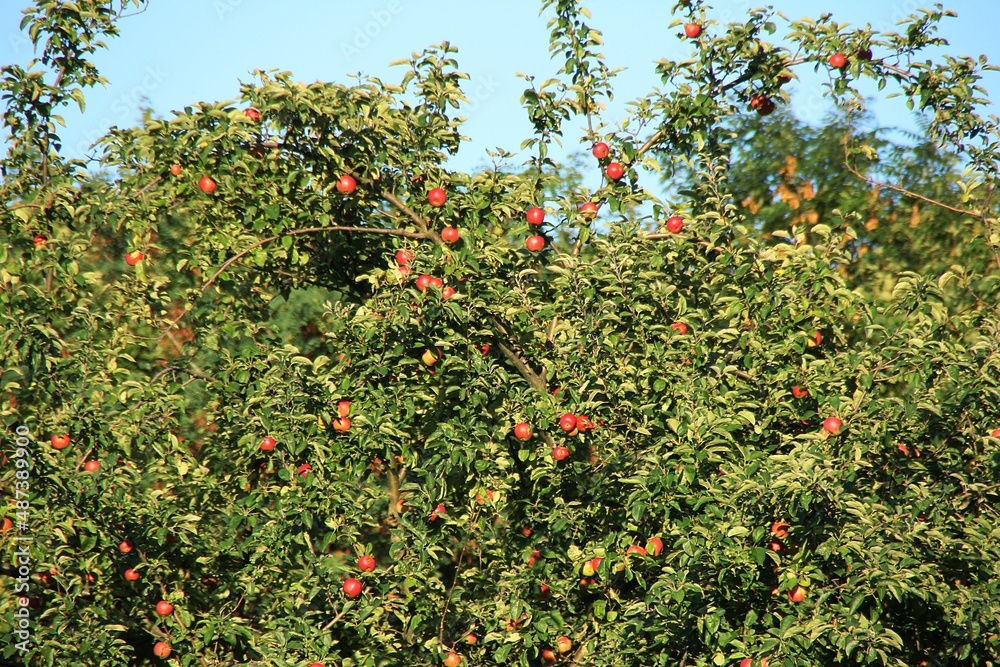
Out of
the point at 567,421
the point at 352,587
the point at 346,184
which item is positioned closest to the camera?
the point at 567,421

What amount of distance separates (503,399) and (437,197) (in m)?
1.03

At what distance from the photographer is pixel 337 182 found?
474cm

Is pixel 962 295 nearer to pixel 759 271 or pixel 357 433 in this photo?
pixel 759 271

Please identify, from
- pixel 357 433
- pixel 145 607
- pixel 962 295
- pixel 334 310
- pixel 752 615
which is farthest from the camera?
pixel 962 295

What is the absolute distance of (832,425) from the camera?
4.07 metres

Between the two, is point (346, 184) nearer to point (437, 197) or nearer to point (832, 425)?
point (437, 197)

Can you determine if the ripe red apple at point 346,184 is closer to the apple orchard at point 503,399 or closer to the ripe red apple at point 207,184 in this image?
the apple orchard at point 503,399

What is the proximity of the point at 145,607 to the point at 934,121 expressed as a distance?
16.1 ft

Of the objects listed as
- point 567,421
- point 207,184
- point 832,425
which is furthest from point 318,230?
point 832,425

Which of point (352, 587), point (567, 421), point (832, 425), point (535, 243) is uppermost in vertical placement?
point (535, 243)

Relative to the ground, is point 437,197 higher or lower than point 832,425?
higher

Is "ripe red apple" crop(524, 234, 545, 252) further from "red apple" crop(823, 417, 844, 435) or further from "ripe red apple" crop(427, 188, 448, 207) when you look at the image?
"red apple" crop(823, 417, 844, 435)

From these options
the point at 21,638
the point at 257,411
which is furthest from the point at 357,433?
the point at 21,638

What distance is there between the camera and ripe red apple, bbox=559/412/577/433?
14.4 feet
